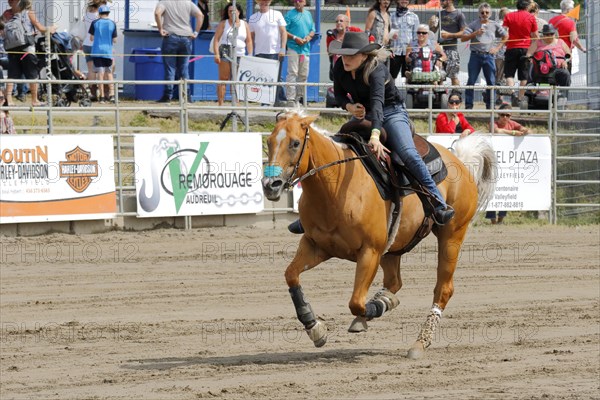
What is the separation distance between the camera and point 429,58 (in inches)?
741

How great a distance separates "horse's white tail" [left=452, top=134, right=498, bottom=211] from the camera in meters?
10.8

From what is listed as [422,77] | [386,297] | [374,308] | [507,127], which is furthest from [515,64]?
[374,308]

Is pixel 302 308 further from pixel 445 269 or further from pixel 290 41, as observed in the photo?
pixel 290 41

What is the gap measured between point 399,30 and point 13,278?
9.10 m

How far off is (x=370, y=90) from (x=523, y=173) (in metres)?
9.57

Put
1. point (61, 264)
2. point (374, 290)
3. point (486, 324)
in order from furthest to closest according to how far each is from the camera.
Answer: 1. point (61, 264)
2. point (374, 290)
3. point (486, 324)

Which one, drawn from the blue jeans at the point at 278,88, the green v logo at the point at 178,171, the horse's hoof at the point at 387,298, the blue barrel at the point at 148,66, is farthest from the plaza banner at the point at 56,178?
the horse's hoof at the point at 387,298

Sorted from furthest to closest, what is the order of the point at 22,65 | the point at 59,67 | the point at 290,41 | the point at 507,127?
the point at 290,41
the point at 59,67
the point at 22,65
the point at 507,127

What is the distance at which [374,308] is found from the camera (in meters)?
9.56

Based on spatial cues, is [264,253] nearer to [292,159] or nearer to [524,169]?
[524,169]

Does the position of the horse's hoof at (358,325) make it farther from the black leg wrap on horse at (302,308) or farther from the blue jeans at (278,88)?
the blue jeans at (278,88)

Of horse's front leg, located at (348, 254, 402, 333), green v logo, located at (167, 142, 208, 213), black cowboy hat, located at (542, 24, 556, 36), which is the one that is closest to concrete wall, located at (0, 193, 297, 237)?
green v logo, located at (167, 142, 208, 213)

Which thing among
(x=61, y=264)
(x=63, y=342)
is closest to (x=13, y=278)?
(x=61, y=264)

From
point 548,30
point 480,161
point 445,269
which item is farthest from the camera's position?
point 548,30
